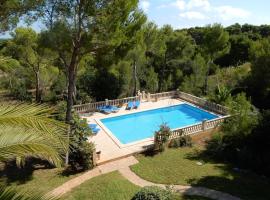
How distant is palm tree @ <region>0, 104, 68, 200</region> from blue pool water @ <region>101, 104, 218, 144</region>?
13336mm

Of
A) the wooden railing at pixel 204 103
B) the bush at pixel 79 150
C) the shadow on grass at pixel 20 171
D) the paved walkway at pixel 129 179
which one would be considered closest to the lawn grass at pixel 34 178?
the shadow on grass at pixel 20 171

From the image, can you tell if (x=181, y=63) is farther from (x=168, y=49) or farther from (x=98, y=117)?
(x=98, y=117)

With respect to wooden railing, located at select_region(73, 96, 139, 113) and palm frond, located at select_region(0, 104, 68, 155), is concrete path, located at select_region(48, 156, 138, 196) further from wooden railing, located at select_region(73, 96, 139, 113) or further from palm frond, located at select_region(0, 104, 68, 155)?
wooden railing, located at select_region(73, 96, 139, 113)

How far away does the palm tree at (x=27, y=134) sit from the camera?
3.60 m

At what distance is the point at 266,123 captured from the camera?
44.7 ft

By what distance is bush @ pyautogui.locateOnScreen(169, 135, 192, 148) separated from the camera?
1535cm

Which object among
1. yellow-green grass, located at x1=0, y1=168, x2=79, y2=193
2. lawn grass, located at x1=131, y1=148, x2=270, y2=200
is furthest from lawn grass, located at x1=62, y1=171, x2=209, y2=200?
→ lawn grass, located at x1=131, y1=148, x2=270, y2=200

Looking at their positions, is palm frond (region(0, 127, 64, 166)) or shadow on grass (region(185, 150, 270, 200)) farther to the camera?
shadow on grass (region(185, 150, 270, 200))

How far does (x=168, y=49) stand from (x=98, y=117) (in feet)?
37.6

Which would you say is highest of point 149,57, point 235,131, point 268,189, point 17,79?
point 149,57

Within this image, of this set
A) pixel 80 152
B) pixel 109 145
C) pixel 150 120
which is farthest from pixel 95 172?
pixel 150 120

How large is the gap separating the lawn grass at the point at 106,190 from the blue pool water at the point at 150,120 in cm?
605

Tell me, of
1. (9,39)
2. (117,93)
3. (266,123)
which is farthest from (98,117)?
(266,123)

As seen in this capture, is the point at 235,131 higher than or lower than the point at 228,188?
higher
